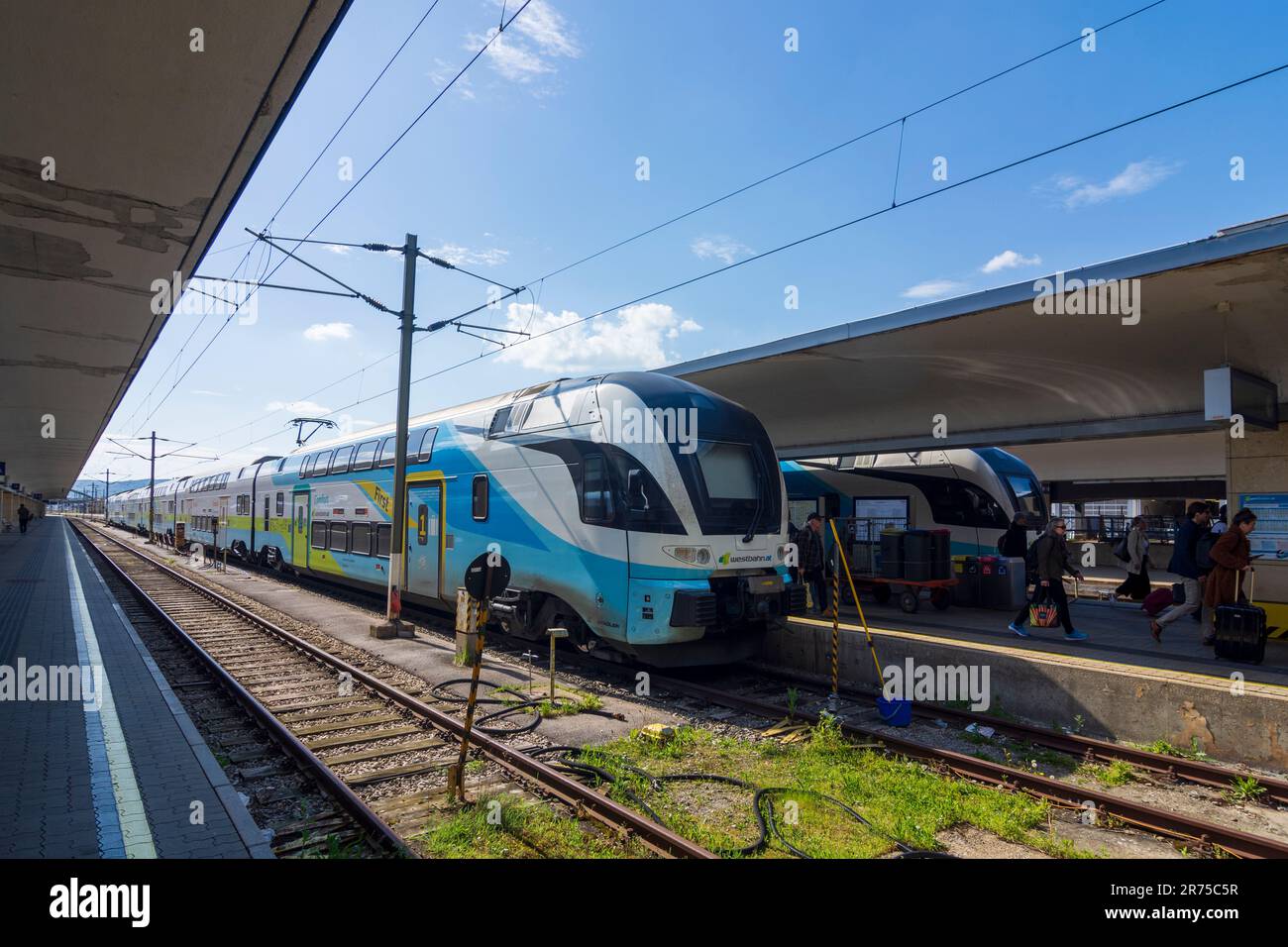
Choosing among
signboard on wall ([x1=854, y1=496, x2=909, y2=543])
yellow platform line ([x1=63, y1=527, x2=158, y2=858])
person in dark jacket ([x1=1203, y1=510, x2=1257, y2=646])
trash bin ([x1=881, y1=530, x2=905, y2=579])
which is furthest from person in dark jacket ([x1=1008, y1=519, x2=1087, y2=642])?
yellow platform line ([x1=63, y1=527, x2=158, y2=858])

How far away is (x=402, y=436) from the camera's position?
482 inches

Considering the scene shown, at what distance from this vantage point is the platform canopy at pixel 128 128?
4.54m

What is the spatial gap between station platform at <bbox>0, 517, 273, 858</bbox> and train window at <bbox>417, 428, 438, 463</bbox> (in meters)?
4.82

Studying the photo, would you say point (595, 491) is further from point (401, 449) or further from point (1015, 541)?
point (1015, 541)

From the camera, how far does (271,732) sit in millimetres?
7328

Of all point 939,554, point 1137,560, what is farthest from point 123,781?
point 1137,560

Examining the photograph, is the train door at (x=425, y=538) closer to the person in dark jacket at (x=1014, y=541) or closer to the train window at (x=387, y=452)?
the train window at (x=387, y=452)

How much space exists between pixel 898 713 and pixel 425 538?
7.94 m

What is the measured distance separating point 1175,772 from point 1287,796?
73 centimetres

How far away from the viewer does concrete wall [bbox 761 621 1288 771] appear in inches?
258

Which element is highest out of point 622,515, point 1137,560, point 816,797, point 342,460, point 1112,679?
point 342,460
